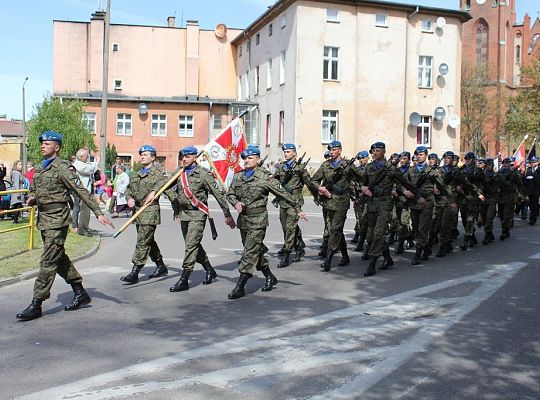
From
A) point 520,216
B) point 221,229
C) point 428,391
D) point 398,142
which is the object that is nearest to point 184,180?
point 428,391

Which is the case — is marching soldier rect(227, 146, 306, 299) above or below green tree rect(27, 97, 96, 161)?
below

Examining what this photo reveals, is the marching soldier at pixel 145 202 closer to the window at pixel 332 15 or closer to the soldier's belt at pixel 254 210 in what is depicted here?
the soldier's belt at pixel 254 210

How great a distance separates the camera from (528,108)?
41.3 meters

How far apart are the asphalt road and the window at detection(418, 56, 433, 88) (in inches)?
1278

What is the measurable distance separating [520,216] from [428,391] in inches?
747

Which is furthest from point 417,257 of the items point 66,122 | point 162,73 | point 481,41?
point 481,41

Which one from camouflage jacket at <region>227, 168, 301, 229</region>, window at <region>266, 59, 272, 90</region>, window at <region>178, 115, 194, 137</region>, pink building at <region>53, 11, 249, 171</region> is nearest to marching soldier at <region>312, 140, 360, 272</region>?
camouflage jacket at <region>227, 168, 301, 229</region>

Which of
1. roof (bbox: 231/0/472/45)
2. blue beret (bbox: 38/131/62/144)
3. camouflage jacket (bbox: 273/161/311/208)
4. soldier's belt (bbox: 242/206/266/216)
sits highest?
roof (bbox: 231/0/472/45)

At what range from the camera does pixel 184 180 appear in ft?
30.3

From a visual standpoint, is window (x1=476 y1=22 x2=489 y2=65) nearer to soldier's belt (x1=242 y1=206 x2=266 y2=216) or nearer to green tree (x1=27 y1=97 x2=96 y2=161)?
green tree (x1=27 y1=97 x2=96 y2=161)

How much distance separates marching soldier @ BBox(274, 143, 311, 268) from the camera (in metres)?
11.3

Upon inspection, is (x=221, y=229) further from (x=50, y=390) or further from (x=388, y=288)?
(x=50, y=390)

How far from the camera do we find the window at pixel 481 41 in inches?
2721

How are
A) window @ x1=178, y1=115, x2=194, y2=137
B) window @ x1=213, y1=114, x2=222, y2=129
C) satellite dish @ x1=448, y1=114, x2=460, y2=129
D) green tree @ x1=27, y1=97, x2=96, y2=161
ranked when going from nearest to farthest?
satellite dish @ x1=448, y1=114, x2=460, y2=129
green tree @ x1=27, y1=97, x2=96, y2=161
window @ x1=178, y1=115, x2=194, y2=137
window @ x1=213, y1=114, x2=222, y2=129
